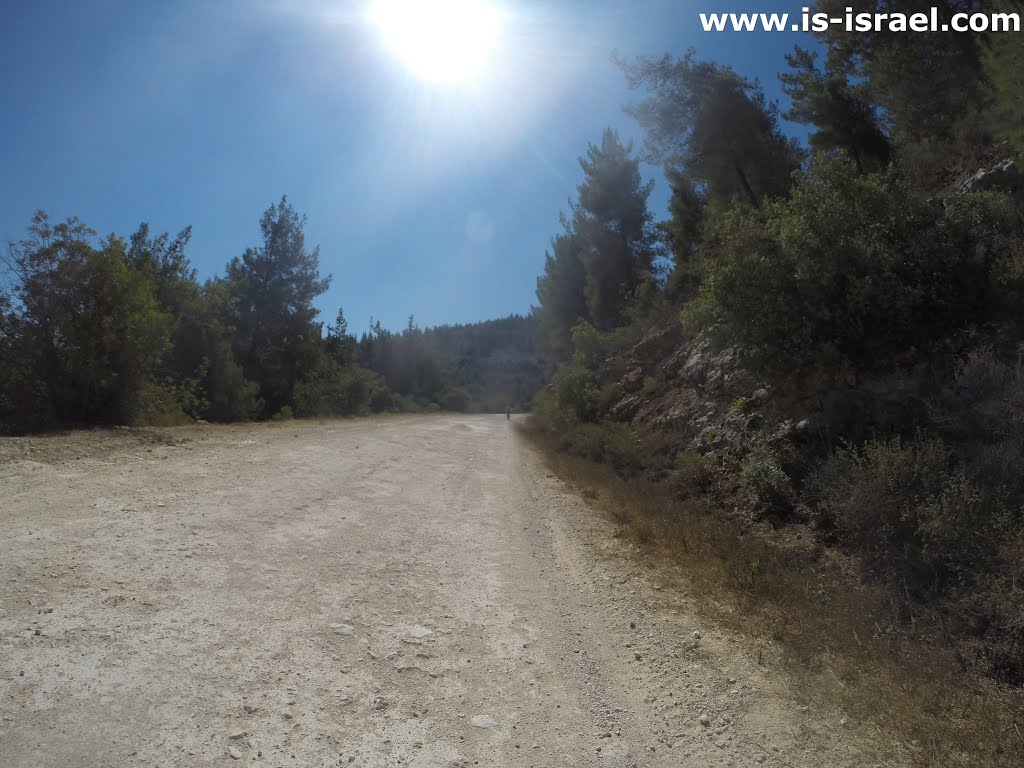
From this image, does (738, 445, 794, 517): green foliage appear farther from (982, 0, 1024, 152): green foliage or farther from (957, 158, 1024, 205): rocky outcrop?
(982, 0, 1024, 152): green foliage

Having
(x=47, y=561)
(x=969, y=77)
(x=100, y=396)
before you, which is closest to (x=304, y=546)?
(x=47, y=561)

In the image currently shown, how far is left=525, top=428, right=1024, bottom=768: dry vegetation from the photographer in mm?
3084

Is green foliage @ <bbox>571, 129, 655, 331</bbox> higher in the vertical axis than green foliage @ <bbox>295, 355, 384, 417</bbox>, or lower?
higher

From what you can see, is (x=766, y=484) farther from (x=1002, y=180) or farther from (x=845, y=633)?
(x=1002, y=180)

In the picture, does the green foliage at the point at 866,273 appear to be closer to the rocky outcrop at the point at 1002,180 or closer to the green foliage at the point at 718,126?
the rocky outcrop at the point at 1002,180

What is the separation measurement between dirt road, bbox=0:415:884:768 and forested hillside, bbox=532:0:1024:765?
96 centimetres

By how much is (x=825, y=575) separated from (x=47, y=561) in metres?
7.12

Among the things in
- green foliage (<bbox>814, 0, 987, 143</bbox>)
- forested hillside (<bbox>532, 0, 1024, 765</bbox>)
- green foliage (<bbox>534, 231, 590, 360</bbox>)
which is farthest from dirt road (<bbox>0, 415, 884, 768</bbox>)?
green foliage (<bbox>534, 231, 590, 360</bbox>)

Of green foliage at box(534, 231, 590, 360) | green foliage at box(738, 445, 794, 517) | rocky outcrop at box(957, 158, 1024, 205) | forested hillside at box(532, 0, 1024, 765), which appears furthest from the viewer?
green foliage at box(534, 231, 590, 360)

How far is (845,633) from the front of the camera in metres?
4.17

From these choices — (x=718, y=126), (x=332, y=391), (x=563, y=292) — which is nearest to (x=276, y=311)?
(x=332, y=391)

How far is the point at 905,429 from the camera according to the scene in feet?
21.0

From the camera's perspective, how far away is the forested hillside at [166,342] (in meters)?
11.2

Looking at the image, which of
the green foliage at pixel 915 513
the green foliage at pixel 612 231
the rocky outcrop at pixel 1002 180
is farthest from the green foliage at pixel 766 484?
the green foliage at pixel 612 231
